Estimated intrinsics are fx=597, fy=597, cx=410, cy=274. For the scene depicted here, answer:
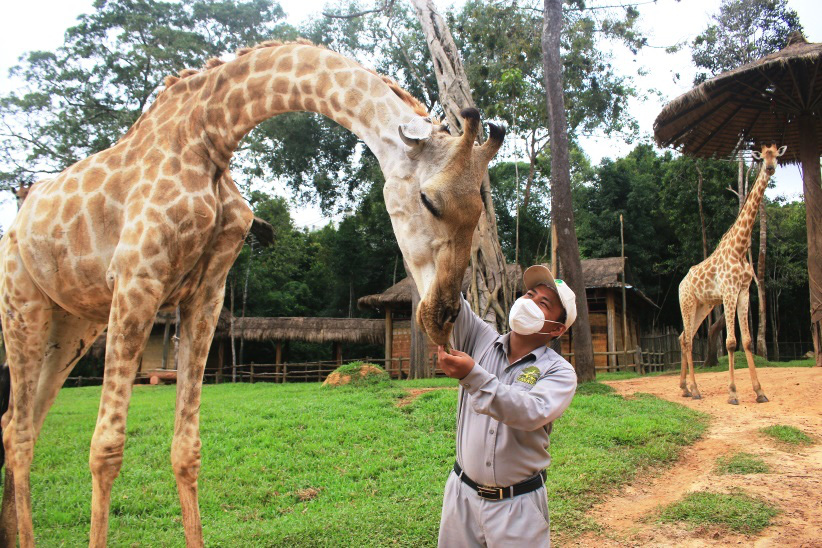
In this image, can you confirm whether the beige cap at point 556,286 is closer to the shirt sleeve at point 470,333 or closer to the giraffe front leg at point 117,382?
the shirt sleeve at point 470,333

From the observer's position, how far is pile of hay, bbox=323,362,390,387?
11.3 metres

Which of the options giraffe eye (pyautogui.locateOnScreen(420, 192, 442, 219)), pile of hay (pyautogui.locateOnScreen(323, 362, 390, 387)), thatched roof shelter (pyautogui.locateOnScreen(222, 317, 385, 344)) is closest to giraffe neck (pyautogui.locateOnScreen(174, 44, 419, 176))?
giraffe eye (pyautogui.locateOnScreen(420, 192, 442, 219))

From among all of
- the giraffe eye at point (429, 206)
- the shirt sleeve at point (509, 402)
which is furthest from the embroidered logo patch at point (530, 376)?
the giraffe eye at point (429, 206)

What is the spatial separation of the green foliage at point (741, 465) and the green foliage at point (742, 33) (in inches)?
701

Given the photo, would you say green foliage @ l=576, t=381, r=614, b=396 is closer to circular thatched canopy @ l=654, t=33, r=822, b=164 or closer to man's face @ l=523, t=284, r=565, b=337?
circular thatched canopy @ l=654, t=33, r=822, b=164

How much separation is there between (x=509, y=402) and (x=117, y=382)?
1643mm

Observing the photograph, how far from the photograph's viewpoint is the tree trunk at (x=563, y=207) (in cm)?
1097

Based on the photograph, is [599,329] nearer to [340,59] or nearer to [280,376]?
[280,376]

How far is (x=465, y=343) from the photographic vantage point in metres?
2.99

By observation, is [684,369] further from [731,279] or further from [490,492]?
[490,492]

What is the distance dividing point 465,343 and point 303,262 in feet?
93.0

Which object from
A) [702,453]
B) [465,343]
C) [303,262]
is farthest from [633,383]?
[303,262]

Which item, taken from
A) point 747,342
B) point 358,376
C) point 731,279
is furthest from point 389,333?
point 747,342

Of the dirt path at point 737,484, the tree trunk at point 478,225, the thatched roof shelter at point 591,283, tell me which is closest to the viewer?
the dirt path at point 737,484
